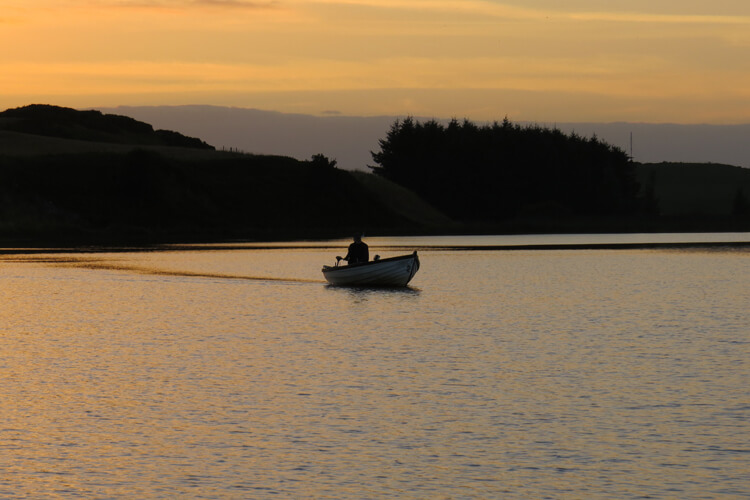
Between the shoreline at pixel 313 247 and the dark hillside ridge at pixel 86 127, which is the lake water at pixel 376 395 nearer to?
the shoreline at pixel 313 247

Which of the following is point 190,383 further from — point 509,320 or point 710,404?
point 509,320

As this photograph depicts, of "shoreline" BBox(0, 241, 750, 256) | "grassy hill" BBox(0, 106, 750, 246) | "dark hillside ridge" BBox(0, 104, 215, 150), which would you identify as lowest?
"shoreline" BBox(0, 241, 750, 256)

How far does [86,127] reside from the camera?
18475 cm

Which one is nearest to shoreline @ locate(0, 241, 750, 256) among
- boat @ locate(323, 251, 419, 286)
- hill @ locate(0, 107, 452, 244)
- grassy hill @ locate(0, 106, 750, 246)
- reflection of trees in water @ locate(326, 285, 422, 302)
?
grassy hill @ locate(0, 106, 750, 246)

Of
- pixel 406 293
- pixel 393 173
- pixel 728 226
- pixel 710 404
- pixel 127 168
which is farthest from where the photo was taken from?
pixel 393 173

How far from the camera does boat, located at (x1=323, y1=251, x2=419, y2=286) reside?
172 feet

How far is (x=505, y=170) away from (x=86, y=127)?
67686 mm

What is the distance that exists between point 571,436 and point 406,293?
106 feet

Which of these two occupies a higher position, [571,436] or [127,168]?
[127,168]

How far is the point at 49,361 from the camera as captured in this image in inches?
1161

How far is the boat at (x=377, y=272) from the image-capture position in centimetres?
5228

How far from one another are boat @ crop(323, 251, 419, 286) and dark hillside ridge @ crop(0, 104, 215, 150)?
125445 mm

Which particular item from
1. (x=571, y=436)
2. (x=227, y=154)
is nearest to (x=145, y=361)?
(x=571, y=436)

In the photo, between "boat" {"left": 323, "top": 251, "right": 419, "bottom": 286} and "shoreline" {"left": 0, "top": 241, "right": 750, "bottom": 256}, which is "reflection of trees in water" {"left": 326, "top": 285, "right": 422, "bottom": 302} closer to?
"boat" {"left": 323, "top": 251, "right": 419, "bottom": 286}
